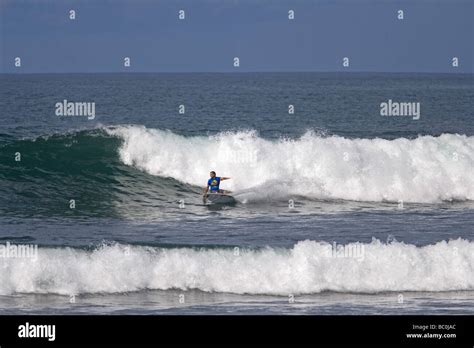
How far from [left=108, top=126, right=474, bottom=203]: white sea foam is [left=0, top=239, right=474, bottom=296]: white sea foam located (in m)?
8.47

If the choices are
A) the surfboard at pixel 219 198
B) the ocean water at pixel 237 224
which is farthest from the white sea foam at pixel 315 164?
the surfboard at pixel 219 198

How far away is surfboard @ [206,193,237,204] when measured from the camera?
2402 cm

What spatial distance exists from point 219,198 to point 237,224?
2563 mm

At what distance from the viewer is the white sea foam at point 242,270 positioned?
16.5m

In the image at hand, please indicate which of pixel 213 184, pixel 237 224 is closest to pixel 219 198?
pixel 213 184

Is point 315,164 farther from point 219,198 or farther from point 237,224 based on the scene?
point 237,224

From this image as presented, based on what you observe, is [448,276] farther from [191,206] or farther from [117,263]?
[191,206]

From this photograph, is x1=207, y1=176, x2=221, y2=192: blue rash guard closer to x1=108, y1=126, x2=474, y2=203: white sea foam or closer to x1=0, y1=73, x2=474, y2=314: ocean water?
x1=0, y1=73, x2=474, y2=314: ocean water

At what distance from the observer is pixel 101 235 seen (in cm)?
2028

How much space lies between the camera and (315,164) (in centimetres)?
2878

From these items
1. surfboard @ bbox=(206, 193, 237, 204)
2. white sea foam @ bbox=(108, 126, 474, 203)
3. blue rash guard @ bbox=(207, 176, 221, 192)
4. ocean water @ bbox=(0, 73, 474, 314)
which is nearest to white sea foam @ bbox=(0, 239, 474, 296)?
ocean water @ bbox=(0, 73, 474, 314)

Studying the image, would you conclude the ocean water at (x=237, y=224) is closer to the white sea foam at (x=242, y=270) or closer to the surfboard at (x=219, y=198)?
the white sea foam at (x=242, y=270)
